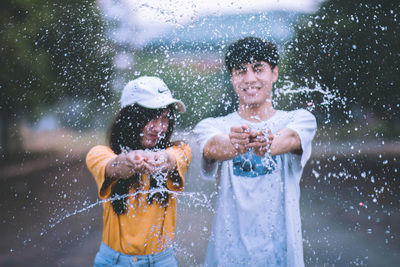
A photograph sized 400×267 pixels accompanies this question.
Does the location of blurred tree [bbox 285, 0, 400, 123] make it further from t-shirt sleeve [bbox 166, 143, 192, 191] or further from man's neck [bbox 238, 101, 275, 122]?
t-shirt sleeve [bbox 166, 143, 192, 191]

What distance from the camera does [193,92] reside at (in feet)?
13.1

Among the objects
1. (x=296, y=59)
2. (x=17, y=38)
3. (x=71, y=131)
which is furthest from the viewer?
(x=17, y=38)

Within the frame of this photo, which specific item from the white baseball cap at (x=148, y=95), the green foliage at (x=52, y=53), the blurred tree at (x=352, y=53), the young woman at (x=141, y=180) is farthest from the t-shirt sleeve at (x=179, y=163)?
the green foliage at (x=52, y=53)

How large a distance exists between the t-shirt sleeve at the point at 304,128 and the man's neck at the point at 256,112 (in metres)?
0.12

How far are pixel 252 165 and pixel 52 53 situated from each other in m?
3.82

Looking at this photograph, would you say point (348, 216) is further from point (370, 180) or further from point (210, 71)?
point (370, 180)

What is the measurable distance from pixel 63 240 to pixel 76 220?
101cm

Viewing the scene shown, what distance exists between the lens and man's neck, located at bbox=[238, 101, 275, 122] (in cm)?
171

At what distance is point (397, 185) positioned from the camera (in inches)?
241

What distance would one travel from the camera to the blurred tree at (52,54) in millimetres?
4090

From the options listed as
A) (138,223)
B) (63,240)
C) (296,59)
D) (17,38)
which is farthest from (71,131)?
(138,223)

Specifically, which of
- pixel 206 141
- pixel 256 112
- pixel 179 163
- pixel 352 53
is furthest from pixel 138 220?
pixel 352 53

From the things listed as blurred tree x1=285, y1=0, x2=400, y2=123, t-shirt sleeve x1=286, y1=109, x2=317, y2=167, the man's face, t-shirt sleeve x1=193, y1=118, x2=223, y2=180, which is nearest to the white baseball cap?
t-shirt sleeve x1=193, y1=118, x2=223, y2=180

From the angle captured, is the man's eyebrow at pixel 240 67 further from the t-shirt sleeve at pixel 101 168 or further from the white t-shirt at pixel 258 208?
the t-shirt sleeve at pixel 101 168
